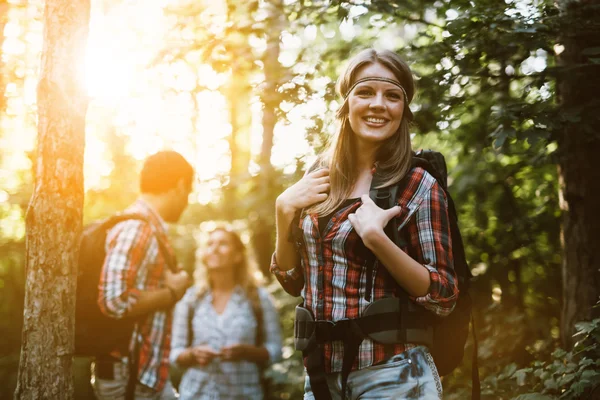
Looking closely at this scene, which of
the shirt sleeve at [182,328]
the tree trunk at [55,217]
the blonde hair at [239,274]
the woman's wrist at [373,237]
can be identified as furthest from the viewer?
the blonde hair at [239,274]

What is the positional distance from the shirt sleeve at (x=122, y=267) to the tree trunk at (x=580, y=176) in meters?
2.76

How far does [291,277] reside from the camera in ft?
8.79

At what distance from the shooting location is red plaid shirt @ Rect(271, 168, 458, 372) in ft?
7.52

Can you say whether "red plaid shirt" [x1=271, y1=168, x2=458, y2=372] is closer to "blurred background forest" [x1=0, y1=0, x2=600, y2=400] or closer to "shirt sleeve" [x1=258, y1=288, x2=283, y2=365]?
"blurred background forest" [x1=0, y1=0, x2=600, y2=400]

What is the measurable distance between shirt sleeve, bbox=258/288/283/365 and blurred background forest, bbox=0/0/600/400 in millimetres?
1209

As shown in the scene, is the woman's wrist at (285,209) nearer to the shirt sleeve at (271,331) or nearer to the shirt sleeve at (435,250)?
the shirt sleeve at (435,250)

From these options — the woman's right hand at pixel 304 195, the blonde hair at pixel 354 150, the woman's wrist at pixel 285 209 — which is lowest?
the woman's wrist at pixel 285 209

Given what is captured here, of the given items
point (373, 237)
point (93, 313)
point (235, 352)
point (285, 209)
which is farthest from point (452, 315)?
point (235, 352)

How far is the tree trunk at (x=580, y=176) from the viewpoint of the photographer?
3.83 m

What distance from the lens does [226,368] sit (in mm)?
5492

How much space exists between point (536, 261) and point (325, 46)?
2687 mm

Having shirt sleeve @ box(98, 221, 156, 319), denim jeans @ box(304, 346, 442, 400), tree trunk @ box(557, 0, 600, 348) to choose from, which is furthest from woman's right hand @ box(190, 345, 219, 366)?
denim jeans @ box(304, 346, 442, 400)

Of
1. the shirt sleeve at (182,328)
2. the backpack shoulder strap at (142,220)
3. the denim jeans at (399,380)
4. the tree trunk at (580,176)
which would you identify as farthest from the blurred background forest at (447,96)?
the shirt sleeve at (182,328)

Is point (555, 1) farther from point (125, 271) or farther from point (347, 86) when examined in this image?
point (125, 271)
